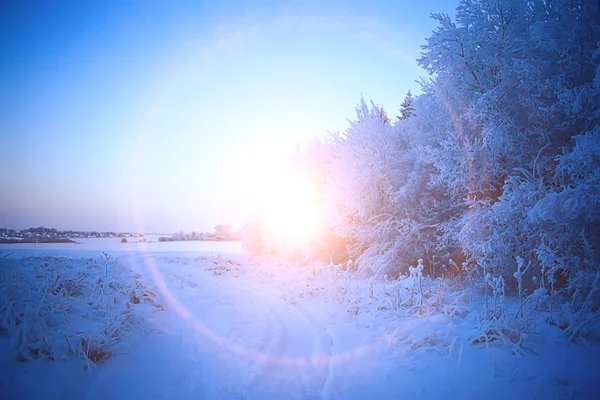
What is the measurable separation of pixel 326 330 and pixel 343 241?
32.4ft

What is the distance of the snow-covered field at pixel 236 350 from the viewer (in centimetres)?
358

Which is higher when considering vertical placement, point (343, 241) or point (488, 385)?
point (343, 241)

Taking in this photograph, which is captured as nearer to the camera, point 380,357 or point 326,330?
point 380,357

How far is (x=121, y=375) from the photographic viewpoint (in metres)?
3.77

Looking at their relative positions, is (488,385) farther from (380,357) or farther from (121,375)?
(121,375)

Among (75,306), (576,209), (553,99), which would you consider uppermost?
(553,99)

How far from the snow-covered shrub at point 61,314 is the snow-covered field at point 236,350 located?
0.06ft

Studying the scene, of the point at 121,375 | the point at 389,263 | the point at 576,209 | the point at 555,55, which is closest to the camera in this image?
the point at 121,375

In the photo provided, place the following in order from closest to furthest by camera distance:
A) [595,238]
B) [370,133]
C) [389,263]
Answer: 1. [595,238]
2. [389,263]
3. [370,133]

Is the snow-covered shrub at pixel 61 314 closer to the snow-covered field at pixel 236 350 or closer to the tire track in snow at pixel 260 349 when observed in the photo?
the snow-covered field at pixel 236 350

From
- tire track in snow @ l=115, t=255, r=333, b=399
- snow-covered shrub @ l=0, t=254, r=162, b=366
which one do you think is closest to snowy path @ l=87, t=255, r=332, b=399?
tire track in snow @ l=115, t=255, r=333, b=399

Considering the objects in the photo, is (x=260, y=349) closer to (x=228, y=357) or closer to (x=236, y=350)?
(x=236, y=350)

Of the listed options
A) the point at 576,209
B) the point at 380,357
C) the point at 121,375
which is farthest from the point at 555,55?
the point at 121,375

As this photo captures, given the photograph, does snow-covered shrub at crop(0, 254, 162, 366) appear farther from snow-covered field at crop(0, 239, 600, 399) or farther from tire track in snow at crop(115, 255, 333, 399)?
tire track in snow at crop(115, 255, 333, 399)
